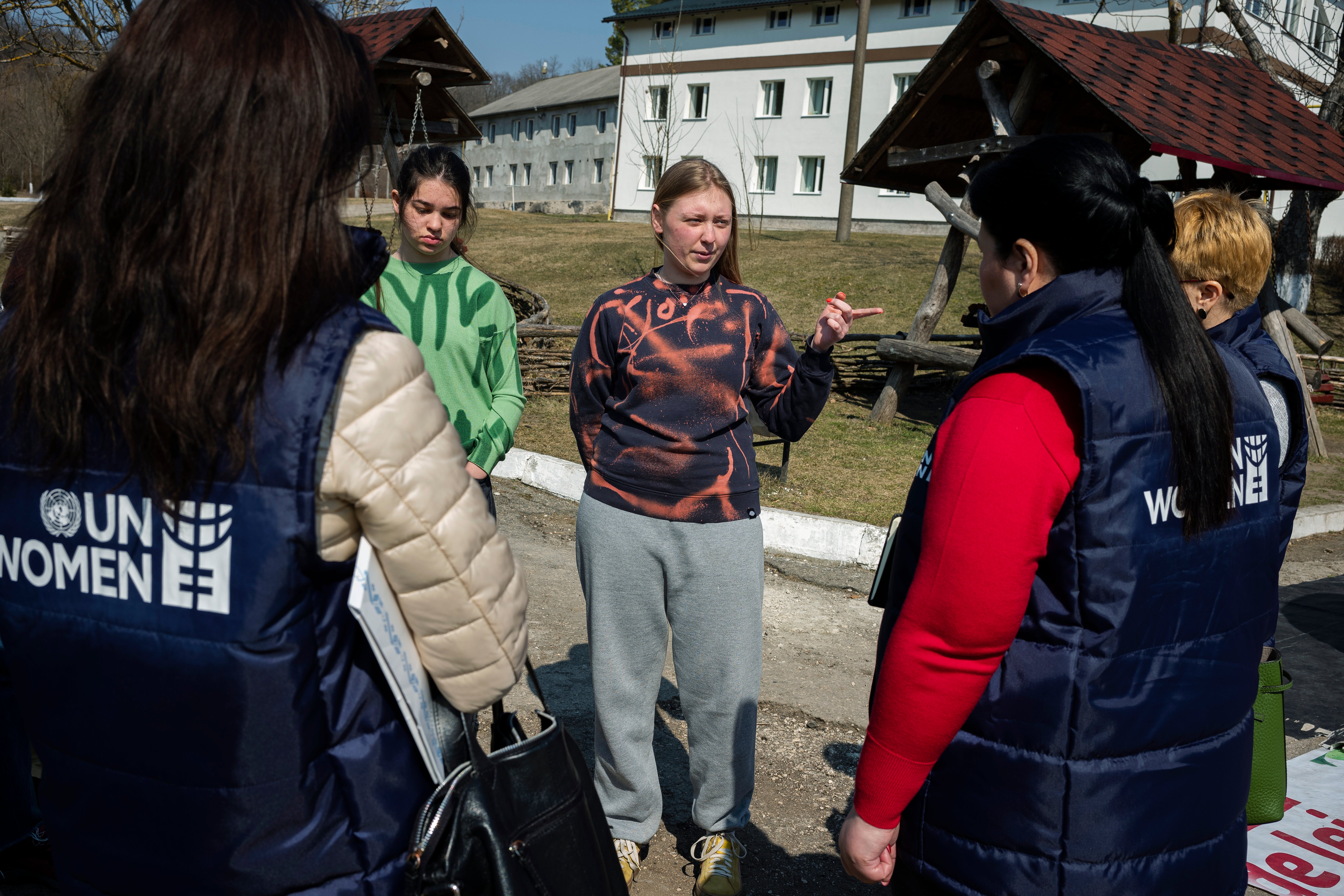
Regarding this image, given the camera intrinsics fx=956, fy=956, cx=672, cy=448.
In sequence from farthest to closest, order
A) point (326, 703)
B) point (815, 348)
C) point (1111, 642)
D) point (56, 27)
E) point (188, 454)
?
1. point (56, 27)
2. point (815, 348)
3. point (1111, 642)
4. point (326, 703)
5. point (188, 454)

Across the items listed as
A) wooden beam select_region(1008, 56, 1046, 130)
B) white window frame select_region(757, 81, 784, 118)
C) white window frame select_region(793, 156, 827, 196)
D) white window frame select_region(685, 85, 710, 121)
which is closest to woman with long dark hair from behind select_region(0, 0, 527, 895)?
wooden beam select_region(1008, 56, 1046, 130)

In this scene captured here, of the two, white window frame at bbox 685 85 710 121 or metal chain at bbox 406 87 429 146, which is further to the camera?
white window frame at bbox 685 85 710 121

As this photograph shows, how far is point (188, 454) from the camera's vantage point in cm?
121

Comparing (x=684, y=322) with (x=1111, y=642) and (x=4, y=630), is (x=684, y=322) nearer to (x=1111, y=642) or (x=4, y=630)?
(x=1111, y=642)

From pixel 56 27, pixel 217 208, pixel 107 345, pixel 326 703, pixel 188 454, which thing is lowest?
pixel 326 703

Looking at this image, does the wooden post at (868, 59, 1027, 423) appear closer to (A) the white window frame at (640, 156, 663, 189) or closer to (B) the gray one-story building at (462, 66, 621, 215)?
(A) the white window frame at (640, 156, 663, 189)

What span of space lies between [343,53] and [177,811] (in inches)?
42.1

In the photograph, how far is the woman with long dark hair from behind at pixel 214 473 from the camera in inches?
48.1

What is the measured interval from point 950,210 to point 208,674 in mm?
9364

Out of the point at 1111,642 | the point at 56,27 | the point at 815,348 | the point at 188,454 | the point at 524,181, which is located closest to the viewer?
the point at 188,454

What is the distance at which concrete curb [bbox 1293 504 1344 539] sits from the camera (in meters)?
7.37

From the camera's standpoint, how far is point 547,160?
52031 mm

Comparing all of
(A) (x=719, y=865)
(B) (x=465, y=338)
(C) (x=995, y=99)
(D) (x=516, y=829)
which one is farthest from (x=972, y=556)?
(C) (x=995, y=99)

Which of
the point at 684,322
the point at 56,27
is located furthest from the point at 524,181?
the point at 684,322
